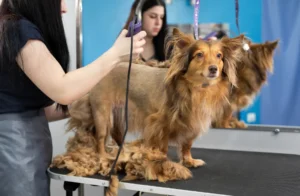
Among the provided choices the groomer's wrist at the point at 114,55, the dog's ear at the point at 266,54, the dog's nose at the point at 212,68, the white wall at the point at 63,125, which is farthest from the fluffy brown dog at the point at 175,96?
the white wall at the point at 63,125

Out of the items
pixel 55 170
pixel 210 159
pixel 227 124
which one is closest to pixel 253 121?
pixel 227 124

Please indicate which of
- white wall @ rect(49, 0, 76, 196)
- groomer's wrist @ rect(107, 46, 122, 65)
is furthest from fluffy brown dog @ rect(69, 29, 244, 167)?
white wall @ rect(49, 0, 76, 196)

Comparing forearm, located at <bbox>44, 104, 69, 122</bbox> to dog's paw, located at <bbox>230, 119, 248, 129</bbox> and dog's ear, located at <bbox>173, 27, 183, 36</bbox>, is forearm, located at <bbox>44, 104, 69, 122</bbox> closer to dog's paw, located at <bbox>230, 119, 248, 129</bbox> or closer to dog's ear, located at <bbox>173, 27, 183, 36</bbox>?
dog's ear, located at <bbox>173, 27, 183, 36</bbox>

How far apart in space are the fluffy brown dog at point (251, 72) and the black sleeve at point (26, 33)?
0.75m

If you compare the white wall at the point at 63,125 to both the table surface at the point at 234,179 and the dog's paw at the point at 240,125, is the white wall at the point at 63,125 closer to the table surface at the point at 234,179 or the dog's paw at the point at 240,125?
the table surface at the point at 234,179

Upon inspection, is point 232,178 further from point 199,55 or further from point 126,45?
point 126,45

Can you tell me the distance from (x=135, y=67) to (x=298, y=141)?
93 cm

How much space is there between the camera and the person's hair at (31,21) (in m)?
1.04

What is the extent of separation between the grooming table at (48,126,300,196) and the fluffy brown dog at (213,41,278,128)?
0.25 metres

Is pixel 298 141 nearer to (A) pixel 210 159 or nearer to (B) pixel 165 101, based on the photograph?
(A) pixel 210 159

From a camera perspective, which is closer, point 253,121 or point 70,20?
point 253,121

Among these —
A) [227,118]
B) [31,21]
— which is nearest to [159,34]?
[227,118]

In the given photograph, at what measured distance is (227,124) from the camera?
5.72ft

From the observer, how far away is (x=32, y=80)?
1.07 metres
